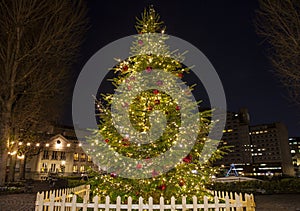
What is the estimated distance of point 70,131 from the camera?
7844 cm

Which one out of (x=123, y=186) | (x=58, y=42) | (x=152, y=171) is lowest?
(x=123, y=186)

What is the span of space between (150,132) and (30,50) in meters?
12.1

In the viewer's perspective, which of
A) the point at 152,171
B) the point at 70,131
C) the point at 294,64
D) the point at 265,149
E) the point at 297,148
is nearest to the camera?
the point at 152,171

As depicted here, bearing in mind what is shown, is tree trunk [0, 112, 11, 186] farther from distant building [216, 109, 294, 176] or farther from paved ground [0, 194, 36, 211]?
distant building [216, 109, 294, 176]

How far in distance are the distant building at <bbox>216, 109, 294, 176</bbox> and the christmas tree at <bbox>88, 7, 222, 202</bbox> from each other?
139 m

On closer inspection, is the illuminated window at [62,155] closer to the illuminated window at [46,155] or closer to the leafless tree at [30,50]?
the illuminated window at [46,155]

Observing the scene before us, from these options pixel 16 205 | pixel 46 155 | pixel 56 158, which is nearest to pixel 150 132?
pixel 16 205

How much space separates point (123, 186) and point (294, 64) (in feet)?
35.2

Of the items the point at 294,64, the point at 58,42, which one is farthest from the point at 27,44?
the point at 294,64

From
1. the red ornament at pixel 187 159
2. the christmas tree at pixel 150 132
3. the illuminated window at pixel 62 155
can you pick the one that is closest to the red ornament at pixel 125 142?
the christmas tree at pixel 150 132

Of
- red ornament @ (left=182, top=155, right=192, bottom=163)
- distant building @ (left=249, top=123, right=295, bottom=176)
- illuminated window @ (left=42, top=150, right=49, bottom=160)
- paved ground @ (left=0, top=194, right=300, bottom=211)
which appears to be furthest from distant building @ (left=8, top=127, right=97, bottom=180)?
distant building @ (left=249, top=123, right=295, bottom=176)

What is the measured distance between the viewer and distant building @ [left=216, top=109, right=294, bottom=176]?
137 metres

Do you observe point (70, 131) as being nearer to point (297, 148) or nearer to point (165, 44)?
point (165, 44)

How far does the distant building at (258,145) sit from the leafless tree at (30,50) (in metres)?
135
